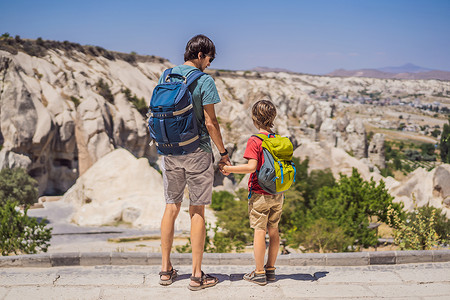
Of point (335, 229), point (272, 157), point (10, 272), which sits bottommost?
point (335, 229)

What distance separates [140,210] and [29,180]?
895 cm

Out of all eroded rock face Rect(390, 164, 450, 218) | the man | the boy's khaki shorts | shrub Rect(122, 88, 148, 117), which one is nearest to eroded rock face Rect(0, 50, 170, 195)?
shrub Rect(122, 88, 148, 117)

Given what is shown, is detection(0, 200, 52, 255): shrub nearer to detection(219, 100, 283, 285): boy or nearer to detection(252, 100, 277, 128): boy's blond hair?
detection(219, 100, 283, 285): boy

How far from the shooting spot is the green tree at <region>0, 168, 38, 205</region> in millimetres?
23672

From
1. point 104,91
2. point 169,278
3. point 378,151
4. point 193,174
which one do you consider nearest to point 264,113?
point 193,174

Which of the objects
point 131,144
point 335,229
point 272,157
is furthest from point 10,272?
point 131,144

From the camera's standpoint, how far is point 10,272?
→ 15.4ft

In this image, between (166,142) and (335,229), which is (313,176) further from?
(166,142)

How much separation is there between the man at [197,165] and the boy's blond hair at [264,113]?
0.45 metres

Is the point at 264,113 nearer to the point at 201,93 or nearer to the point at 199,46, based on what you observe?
the point at 201,93

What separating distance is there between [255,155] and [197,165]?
1.84ft

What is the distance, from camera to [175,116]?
3.77 metres

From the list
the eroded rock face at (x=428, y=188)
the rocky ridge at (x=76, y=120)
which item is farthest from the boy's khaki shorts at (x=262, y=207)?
the rocky ridge at (x=76, y=120)

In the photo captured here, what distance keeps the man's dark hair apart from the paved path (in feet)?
7.50
